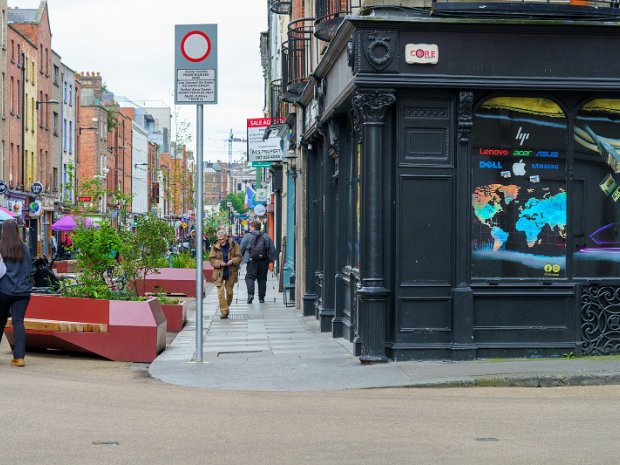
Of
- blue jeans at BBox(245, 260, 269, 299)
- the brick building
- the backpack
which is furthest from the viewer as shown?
the brick building

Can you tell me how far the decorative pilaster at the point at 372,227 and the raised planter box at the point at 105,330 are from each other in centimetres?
293

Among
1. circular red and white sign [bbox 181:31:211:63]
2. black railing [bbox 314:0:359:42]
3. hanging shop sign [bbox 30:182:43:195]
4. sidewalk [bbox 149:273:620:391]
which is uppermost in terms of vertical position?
black railing [bbox 314:0:359:42]

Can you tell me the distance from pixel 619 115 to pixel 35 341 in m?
7.68

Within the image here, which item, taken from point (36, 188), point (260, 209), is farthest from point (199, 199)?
point (36, 188)

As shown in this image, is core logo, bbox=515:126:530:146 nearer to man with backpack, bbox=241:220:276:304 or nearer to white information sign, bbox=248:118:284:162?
man with backpack, bbox=241:220:276:304

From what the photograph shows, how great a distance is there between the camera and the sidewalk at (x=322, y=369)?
451 inches

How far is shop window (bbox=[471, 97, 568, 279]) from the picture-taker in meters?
Result: 13.2

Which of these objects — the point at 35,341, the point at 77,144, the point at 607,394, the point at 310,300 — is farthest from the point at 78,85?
the point at 607,394

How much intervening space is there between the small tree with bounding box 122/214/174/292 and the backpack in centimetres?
322

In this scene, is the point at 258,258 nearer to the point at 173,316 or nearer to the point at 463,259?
the point at 173,316

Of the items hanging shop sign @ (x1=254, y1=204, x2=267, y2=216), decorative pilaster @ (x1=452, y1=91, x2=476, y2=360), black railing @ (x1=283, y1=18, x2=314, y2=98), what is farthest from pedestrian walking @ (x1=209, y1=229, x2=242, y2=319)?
hanging shop sign @ (x1=254, y1=204, x2=267, y2=216)

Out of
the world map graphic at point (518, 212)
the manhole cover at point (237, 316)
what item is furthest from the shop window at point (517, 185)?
the manhole cover at point (237, 316)

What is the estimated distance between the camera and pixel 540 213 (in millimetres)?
13352

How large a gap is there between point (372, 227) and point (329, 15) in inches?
167
